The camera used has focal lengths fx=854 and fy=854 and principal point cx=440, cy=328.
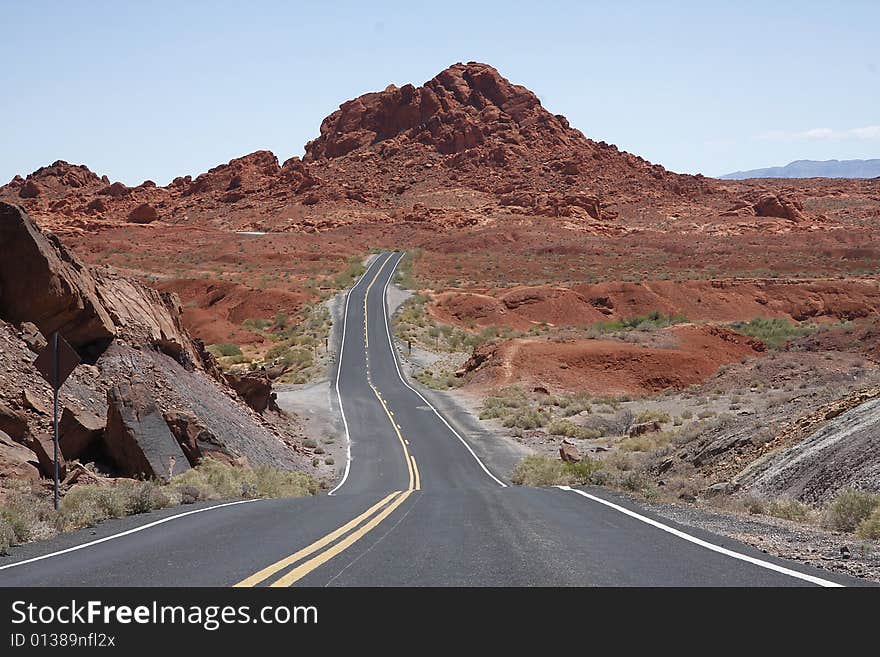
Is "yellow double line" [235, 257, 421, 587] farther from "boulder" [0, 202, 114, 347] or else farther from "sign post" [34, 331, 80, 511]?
"boulder" [0, 202, 114, 347]

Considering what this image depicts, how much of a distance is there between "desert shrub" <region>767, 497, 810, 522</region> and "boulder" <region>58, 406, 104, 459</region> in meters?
13.4

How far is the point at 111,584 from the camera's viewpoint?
22.4ft

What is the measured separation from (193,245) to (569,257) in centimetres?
5478

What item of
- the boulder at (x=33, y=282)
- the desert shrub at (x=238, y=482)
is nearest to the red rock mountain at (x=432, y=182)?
the desert shrub at (x=238, y=482)

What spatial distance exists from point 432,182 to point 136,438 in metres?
151

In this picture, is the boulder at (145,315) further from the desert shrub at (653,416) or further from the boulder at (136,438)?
the desert shrub at (653,416)

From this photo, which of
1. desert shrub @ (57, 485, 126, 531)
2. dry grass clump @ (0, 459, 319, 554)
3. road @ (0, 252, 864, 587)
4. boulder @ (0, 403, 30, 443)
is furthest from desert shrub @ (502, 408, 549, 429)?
desert shrub @ (57, 485, 126, 531)

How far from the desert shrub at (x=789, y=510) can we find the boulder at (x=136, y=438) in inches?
468

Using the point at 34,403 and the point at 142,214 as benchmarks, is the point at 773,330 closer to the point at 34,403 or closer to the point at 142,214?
the point at 34,403

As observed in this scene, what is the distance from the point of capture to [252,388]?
104 ft

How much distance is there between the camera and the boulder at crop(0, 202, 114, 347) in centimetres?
1942

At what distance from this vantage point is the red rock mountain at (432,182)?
149625mm

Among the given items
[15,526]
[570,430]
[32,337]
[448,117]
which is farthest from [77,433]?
[448,117]
